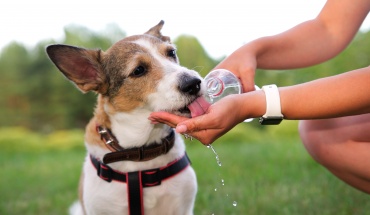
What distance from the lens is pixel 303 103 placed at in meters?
2.31

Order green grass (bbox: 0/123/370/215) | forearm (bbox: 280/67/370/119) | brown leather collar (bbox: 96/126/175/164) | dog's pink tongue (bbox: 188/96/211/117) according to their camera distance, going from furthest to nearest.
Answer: green grass (bbox: 0/123/370/215), brown leather collar (bbox: 96/126/175/164), dog's pink tongue (bbox: 188/96/211/117), forearm (bbox: 280/67/370/119)

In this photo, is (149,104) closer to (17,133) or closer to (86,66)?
(86,66)

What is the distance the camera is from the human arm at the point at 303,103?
228cm

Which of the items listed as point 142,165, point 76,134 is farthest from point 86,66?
point 76,134

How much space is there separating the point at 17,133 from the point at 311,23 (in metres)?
13.7

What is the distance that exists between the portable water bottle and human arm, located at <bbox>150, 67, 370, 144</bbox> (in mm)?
521

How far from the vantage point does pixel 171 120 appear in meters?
2.59

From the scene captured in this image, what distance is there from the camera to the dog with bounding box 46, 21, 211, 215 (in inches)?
122

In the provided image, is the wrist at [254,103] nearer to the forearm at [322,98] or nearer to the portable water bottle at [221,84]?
the forearm at [322,98]

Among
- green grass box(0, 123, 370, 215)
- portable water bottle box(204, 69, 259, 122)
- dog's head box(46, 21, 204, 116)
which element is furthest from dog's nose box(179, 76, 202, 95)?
green grass box(0, 123, 370, 215)

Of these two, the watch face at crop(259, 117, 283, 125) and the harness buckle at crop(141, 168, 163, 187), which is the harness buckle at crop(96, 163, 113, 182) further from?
the watch face at crop(259, 117, 283, 125)

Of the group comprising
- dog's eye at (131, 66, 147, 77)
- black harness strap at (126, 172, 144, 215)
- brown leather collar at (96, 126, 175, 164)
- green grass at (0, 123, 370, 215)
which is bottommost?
green grass at (0, 123, 370, 215)

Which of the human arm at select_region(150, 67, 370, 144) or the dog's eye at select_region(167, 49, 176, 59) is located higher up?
the human arm at select_region(150, 67, 370, 144)

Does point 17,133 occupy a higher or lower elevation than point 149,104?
lower
